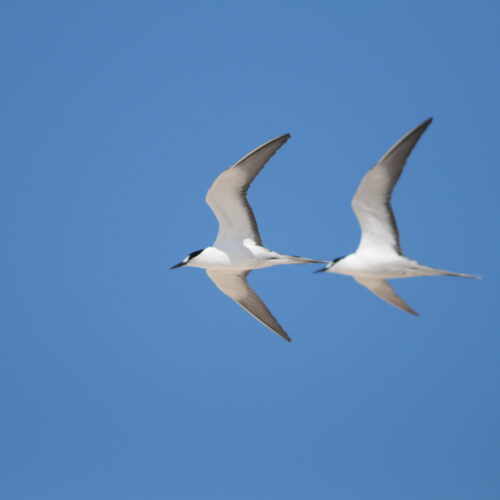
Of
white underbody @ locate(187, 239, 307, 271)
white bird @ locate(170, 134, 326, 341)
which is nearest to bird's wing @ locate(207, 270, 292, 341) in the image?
white bird @ locate(170, 134, 326, 341)

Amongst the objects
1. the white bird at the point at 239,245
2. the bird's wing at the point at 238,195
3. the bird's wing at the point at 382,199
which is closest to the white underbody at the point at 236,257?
the white bird at the point at 239,245

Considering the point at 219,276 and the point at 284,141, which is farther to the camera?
the point at 219,276

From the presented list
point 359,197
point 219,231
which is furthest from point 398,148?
point 219,231

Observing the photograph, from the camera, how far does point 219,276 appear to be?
24078 mm

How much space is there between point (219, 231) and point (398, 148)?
4560 mm

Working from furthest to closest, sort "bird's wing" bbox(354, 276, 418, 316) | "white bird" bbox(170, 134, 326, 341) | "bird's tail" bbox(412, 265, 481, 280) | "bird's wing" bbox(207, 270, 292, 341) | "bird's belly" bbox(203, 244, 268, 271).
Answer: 1. "bird's wing" bbox(207, 270, 292, 341)
2. "bird's belly" bbox(203, 244, 268, 271)
3. "bird's wing" bbox(354, 276, 418, 316)
4. "white bird" bbox(170, 134, 326, 341)
5. "bird's tail" bbox(412, 265, 481, 280)

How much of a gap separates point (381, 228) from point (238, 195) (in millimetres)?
3075

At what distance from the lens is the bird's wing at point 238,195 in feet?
72.4

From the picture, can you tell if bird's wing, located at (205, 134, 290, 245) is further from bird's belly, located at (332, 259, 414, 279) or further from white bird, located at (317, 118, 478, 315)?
bird's belly, located at (332, 259, 414, 279)

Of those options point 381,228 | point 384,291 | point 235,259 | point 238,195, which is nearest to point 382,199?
point 381,228

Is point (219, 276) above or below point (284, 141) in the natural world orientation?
below

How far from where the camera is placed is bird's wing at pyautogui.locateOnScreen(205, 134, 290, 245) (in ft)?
72.4

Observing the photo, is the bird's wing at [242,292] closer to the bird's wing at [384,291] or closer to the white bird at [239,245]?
the white bird at [239,245]

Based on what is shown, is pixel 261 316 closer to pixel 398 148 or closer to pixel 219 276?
pixel 219 276
